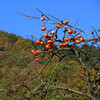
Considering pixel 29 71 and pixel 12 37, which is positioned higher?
pixel 12 37

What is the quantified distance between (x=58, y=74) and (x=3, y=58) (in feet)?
77.1

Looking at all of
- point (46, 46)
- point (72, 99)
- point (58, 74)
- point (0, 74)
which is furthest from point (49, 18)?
point (0, 74)

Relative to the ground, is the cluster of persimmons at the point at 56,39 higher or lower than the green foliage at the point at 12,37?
lower

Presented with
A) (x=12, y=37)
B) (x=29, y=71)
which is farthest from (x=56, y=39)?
(x=12, y=37)

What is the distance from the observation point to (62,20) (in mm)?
3057

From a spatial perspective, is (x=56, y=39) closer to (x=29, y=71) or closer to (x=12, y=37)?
(x=29, y=71)

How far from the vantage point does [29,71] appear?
3340mm

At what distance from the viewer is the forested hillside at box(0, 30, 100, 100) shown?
3.40 m

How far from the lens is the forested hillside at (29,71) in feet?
11.1

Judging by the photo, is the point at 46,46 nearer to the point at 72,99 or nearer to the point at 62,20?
the point at 62,20

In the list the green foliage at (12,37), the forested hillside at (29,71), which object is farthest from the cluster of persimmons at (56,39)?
the green foliage at (12,37)

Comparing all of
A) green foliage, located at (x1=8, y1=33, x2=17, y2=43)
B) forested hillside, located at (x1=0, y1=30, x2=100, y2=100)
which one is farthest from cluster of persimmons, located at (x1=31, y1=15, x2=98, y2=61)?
green foliage, located at (x1=8, y1=33, x2=17, y2=43)

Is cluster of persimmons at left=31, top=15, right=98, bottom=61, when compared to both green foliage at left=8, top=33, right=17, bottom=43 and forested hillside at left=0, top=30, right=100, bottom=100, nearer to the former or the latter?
forested hillside at left=0, top=30, right=100, bottom=100

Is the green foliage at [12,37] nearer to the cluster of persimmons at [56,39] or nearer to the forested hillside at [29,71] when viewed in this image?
the forested hillside at [29,71]
